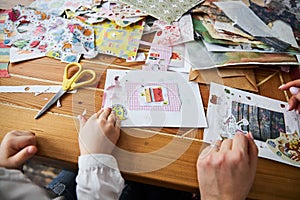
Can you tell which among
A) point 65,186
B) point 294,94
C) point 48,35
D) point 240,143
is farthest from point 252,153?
point 48,35

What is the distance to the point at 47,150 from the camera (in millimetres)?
611

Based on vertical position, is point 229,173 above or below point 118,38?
below

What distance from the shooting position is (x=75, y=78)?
0.72m

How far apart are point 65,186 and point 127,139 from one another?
0.84 feet

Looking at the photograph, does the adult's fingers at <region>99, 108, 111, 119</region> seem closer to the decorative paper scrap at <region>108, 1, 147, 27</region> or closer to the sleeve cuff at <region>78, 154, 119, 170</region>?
the sleeve cuff at <region>78, 154, 119, 170</region>

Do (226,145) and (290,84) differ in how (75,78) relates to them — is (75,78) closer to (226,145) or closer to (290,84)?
(226,145)

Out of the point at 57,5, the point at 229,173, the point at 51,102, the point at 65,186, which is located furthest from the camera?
the point at 57,5

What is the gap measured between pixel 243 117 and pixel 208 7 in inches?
14.4

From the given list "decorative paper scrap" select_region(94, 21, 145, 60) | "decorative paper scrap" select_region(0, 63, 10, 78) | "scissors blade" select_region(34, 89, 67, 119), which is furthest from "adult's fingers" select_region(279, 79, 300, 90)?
"decorative paper scrap" select_region(0, 63, 10, 78)

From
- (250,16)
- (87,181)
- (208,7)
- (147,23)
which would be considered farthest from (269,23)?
(87,181)

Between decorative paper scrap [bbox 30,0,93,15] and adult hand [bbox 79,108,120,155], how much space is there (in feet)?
1.20

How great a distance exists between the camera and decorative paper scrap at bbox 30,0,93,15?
0.88m

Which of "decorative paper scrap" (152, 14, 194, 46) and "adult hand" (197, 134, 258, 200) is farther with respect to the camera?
"decorative paper scrap" (152, 14, 194, 46)

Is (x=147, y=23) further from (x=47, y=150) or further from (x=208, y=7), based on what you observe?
(x=47, y=150)
